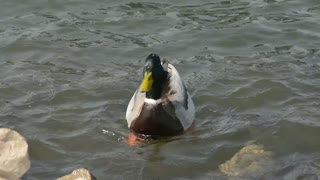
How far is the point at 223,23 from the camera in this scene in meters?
10.8

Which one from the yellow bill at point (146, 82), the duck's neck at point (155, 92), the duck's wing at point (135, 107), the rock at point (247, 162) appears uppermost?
the yellow bill at point (146, 82)

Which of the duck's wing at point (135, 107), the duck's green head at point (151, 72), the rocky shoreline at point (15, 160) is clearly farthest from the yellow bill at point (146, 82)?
the rocky shoreline at point (15, 160)

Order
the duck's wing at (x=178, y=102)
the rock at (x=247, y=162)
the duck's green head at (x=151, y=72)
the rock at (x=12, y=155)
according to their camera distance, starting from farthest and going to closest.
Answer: the duck's wing at (x=178, y=102) < the duck's green head at (x=151, y=72) < the rock at (x=247, y=162) < the rock at (x=12, y=155)

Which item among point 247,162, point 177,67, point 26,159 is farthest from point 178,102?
point 26,159

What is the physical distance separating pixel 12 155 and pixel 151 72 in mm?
1941

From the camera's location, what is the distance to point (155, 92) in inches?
311

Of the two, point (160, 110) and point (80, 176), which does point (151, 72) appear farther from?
point (80, 176)

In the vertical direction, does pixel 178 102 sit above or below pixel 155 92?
below

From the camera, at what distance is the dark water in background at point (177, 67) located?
285 inches

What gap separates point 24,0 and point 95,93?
3894 mm

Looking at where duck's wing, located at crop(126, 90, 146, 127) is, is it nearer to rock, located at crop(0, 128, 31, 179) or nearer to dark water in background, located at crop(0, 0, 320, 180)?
dark water in background, located at crop(0, 0, 320, 180)

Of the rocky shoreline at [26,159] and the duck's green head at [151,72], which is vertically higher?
the duck's green head at [151,72]

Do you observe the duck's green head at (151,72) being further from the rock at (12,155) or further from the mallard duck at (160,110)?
the rock at (12,155)

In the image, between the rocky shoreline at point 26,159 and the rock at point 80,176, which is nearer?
the rock at point 80,176
